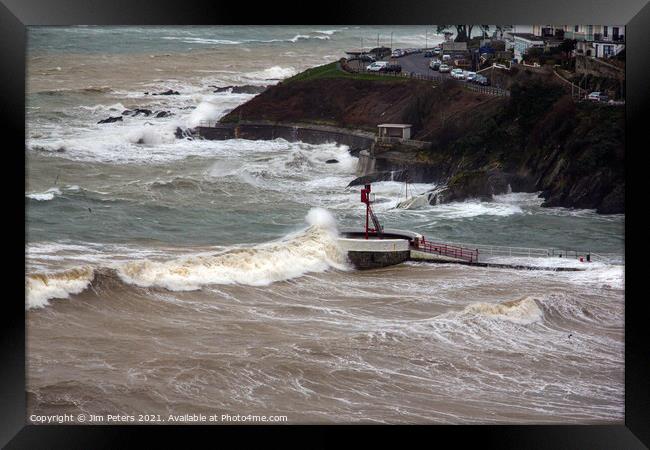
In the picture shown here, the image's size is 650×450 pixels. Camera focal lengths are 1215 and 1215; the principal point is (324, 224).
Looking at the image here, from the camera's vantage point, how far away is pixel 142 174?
14078 millimetres

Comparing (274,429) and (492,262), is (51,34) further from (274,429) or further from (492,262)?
(492,262)

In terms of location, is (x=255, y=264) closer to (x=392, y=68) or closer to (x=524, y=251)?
(x=392, y=68)

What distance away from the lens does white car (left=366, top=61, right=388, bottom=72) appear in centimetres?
1389

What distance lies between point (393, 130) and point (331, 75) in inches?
37.7

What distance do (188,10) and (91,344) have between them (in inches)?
144

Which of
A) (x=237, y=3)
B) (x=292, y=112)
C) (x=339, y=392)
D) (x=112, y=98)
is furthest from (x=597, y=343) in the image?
(x=112, y=98)

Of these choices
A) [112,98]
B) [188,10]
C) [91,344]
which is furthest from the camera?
[112,98]

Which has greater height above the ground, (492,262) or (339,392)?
(492,262)

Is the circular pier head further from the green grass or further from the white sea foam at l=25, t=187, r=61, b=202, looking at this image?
the white sea foam at l=25, t=187, r=61, b=202

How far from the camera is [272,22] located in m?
12.3

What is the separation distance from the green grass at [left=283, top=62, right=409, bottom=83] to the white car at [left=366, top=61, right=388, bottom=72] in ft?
0.33

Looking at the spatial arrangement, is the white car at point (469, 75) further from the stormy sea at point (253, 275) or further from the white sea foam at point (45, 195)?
the white sea foam at point (45, 195)

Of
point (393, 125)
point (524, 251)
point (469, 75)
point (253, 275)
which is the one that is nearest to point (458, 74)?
point (469, 75)

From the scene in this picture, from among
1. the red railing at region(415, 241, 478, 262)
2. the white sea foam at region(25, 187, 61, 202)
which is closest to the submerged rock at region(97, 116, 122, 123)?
the white sea foam at region(25, 187, 61, 202)
